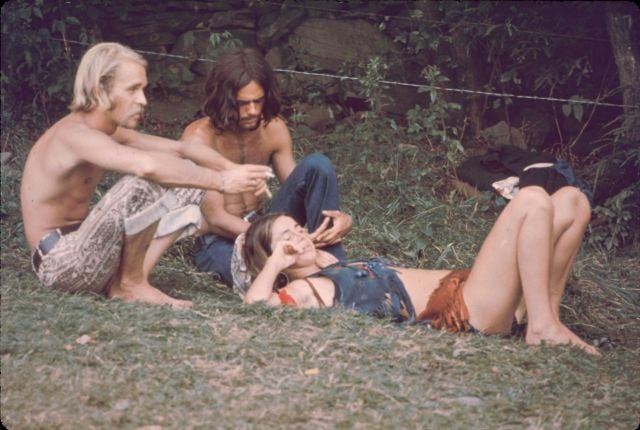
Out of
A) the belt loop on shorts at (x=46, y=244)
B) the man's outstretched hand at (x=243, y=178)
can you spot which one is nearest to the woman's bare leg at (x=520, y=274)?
the man's outstretched hand at (x=243, y=178)

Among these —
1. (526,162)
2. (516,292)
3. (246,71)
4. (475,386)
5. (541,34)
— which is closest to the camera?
(475,386)

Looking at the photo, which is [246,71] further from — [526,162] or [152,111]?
[152,111]

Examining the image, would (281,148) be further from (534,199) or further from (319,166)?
(534,199)

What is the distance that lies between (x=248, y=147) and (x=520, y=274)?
5.90 ft

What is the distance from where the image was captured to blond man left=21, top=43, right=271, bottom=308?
3.91 metres

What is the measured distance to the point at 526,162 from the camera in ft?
20.9

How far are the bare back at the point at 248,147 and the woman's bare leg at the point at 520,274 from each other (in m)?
1.55

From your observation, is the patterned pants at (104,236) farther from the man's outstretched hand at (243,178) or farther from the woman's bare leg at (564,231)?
the woman's bare leg at (564,231)

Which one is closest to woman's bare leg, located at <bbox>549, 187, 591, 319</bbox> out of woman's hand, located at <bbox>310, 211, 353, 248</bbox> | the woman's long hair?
woman's hand, located at <bbox>310, 211, 353, 248</bbox>

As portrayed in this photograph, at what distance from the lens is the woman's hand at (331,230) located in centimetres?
461

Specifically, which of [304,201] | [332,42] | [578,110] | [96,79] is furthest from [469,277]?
[332,42]

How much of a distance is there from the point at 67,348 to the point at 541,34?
183 inches

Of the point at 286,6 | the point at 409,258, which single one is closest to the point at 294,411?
the point at 409,258

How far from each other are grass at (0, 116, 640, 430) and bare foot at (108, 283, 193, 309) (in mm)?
100
